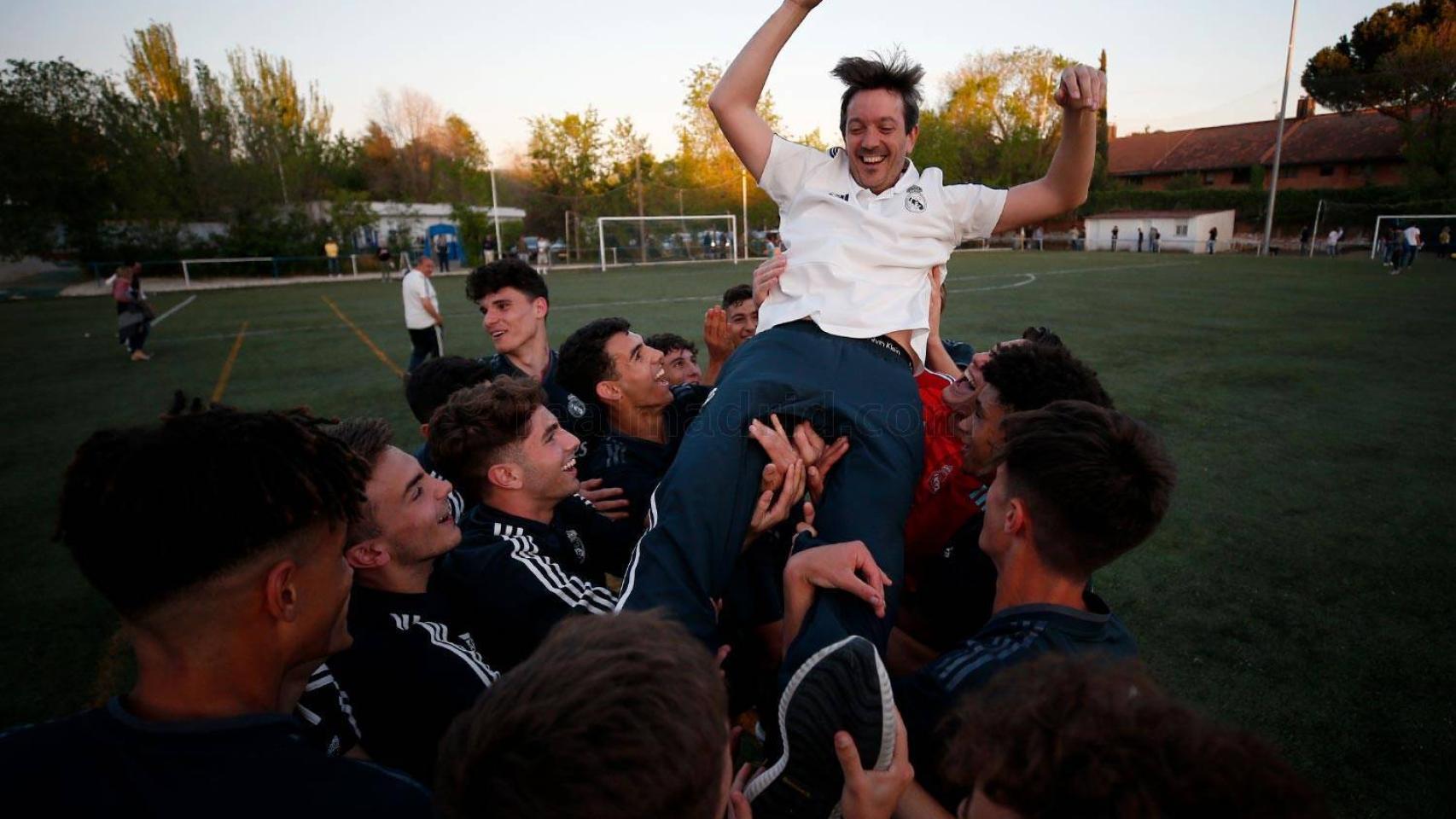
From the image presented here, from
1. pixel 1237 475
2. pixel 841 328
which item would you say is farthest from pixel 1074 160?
pixel 1237 475

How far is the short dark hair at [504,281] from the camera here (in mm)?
4676

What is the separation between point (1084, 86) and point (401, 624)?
2855mm

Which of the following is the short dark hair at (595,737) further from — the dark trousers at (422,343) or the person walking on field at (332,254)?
the person walking on field at (332,254)

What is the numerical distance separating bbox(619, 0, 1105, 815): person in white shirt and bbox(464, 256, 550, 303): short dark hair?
7.10 ft

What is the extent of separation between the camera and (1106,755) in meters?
0.93

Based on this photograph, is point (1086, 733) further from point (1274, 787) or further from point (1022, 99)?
point (1022, 99)

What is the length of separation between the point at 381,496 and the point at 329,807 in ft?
3.79

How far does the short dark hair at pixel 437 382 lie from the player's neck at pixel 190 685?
7.91 ft

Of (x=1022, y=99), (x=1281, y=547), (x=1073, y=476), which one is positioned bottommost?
(x=1281, y=547)

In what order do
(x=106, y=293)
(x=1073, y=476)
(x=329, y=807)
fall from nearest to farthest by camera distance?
1. (x=329, y=807)
2. (x=1073, y=476)
3. (x=106, y=293)

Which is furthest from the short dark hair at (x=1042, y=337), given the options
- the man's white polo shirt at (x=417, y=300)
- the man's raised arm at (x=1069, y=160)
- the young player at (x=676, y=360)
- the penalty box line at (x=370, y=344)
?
the penalty box line at (x=370, y=344)

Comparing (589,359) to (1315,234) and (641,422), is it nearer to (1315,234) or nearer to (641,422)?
(641,422)

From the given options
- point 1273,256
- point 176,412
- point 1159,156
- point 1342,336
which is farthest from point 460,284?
point 1159,156

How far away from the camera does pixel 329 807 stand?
1.21m
